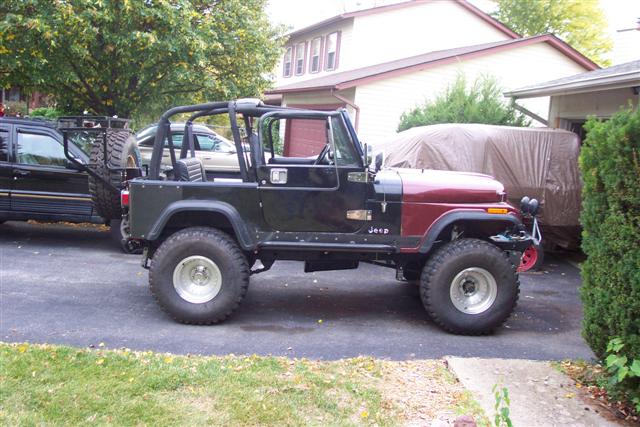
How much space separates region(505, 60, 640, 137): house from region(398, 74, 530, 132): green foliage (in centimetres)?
93

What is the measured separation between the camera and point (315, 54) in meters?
24.7

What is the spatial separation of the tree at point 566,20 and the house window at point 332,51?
68.2ft

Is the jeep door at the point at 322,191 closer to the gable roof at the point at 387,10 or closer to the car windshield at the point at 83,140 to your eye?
the car windshield at the point at 83,140

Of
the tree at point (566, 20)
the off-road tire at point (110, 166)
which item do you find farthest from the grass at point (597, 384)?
the tree at point (566, 20)

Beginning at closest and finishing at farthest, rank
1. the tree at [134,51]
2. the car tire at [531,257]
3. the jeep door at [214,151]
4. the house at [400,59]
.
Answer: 1. the car tire at [531,257]
2. the tree at [134,51]
3. the jeep door at [214,151]
4. the house at [400,59]

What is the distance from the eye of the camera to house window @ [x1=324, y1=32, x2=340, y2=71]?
2270cm

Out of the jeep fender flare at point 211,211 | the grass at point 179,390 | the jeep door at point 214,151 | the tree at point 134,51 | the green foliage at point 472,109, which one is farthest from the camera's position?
the green foliage at point 472,109

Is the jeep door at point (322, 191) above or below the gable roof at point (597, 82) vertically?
below

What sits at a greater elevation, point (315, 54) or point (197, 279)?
point (315, 54)

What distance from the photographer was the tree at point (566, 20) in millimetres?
39062

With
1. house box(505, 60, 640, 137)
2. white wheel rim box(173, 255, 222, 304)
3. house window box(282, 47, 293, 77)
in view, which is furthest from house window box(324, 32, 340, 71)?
white wheel rim box(173, 255, 222, 304)

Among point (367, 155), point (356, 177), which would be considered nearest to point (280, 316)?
point (356, 177)

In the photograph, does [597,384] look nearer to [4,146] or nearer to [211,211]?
[211,211]

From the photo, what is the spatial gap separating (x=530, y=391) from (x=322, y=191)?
2.65 metres
